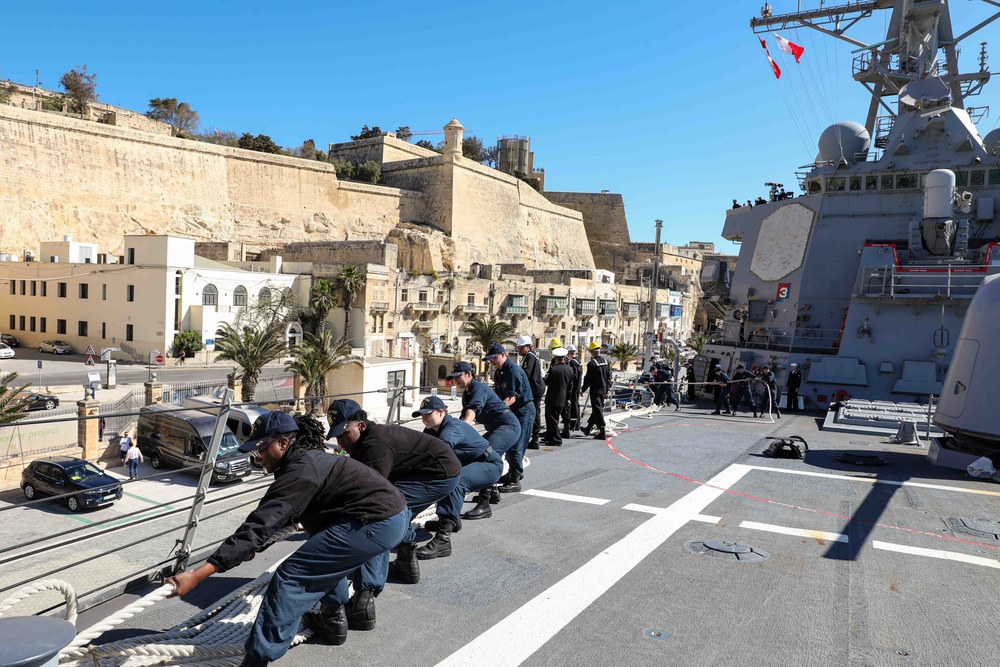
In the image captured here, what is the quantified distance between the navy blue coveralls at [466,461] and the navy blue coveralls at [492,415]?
1.05ft

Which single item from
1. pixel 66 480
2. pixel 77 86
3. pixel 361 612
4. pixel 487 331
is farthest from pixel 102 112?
pixel 361 612

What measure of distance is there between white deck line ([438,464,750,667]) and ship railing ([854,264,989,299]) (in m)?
11.0

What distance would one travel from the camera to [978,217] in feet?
54.7

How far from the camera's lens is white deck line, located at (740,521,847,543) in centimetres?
562

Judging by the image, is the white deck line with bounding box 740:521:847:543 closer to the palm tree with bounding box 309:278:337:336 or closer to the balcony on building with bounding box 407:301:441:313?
the palm tree with bounding box 309:278:337:336

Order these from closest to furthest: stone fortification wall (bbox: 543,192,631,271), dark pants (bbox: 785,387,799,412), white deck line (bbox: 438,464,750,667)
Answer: white deck line (bbox: 438,464,750,667), dark pants (bbox: 785,387,799,412), stone fortification wall (bbox: 543,192,631,271)

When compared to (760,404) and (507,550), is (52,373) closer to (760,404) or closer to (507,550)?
(760,404)

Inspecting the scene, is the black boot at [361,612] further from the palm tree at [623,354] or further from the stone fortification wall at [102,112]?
the stone fortification wall at [102,112]

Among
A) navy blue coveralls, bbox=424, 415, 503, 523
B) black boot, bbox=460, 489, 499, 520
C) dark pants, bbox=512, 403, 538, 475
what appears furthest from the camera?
dark pants, bbox=512, 403, 538, 475

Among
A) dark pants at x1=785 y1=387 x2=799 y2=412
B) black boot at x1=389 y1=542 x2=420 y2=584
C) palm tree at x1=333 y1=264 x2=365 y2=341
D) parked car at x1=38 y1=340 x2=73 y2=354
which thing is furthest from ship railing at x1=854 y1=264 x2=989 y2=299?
parked car at x1=38 y1=340 x2=73 y2=354

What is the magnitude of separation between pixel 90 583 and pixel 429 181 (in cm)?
5481

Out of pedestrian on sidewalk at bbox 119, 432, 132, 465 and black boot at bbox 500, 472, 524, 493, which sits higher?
black boot at bbox 500, 472, 524, 493

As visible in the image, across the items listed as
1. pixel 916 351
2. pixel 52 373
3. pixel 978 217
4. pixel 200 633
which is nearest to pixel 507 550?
pixel 200 633

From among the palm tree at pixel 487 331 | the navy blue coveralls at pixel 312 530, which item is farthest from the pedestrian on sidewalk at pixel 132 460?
the palm tree at pixel 487 331
